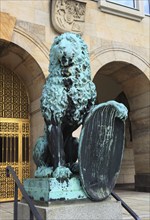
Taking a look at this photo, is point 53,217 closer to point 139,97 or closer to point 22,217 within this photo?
point 22,217

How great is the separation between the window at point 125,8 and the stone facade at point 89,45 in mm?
97

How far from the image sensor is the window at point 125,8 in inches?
407

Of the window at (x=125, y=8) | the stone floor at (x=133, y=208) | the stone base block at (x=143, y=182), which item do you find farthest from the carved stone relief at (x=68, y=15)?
the stone base block at (x=143, y=182)

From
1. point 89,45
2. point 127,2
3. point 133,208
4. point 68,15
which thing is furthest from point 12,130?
point 127,2

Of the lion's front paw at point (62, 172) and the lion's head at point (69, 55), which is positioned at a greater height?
the lion's head at point (69, 55)

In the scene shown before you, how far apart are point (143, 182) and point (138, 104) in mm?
2693

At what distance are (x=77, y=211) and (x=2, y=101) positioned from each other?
23.0ft

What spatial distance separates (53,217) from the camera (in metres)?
3.12

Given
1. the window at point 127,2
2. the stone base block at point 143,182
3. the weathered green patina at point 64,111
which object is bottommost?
the stone base block at point 143,182

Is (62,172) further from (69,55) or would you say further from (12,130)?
(12,130)

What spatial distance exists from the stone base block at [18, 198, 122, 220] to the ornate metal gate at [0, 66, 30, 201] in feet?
19.9

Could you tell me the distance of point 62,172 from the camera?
10.9 feet

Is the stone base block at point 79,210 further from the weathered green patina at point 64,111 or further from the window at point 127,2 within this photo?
the window at point 127,2

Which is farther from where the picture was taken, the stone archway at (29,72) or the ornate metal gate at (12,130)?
the ornate metal gate at (12,130)
